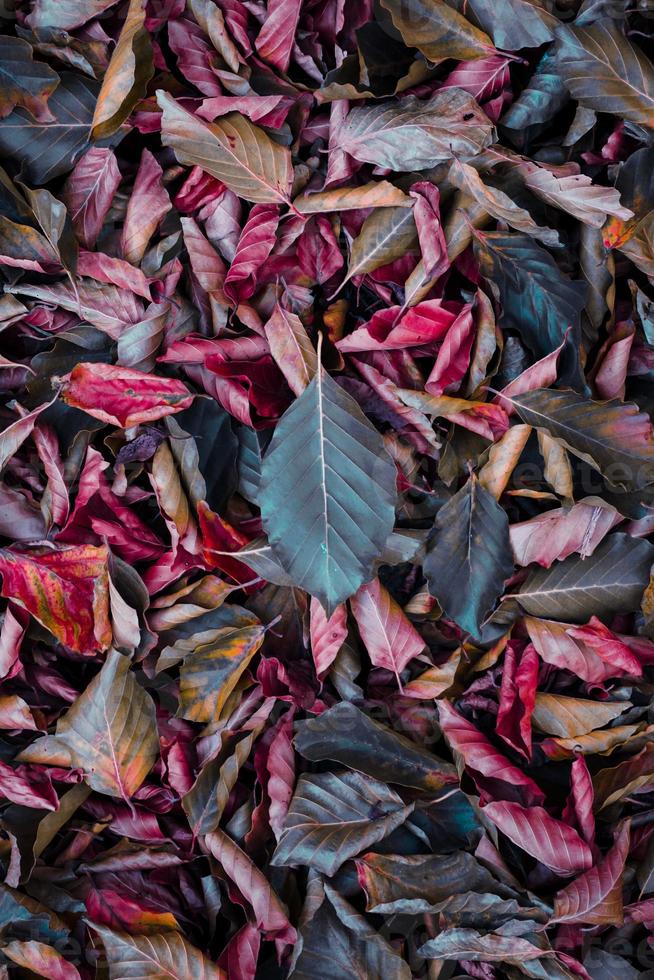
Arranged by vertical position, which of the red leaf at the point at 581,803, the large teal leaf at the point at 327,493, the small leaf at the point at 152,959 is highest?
the large teal leaf at the point at 327,493

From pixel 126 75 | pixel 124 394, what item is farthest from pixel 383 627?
pixel 126 75

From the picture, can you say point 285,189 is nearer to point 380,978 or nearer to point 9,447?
point 9,447

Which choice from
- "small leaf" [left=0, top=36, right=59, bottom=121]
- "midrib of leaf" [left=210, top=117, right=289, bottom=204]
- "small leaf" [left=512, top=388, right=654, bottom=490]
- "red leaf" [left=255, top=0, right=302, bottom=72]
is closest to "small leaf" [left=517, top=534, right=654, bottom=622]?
"small leaf" [left=512, top=388, right=654, bottom=490]

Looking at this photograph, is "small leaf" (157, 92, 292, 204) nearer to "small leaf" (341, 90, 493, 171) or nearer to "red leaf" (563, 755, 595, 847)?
"small leaf" (341, 90, 493, 171)

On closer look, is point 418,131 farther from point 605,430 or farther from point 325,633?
point 325,633

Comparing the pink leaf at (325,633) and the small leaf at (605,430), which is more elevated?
the small leaf at (605,430)

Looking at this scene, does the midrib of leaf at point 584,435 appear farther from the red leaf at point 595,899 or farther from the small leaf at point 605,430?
the red leaf at point 595,899

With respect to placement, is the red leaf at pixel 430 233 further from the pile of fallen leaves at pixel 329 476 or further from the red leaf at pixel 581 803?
the red leaf at pixel 581 803

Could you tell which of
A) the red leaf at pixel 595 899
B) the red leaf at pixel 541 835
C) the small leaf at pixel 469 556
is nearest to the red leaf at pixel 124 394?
the small leaf at pixel 469 556
